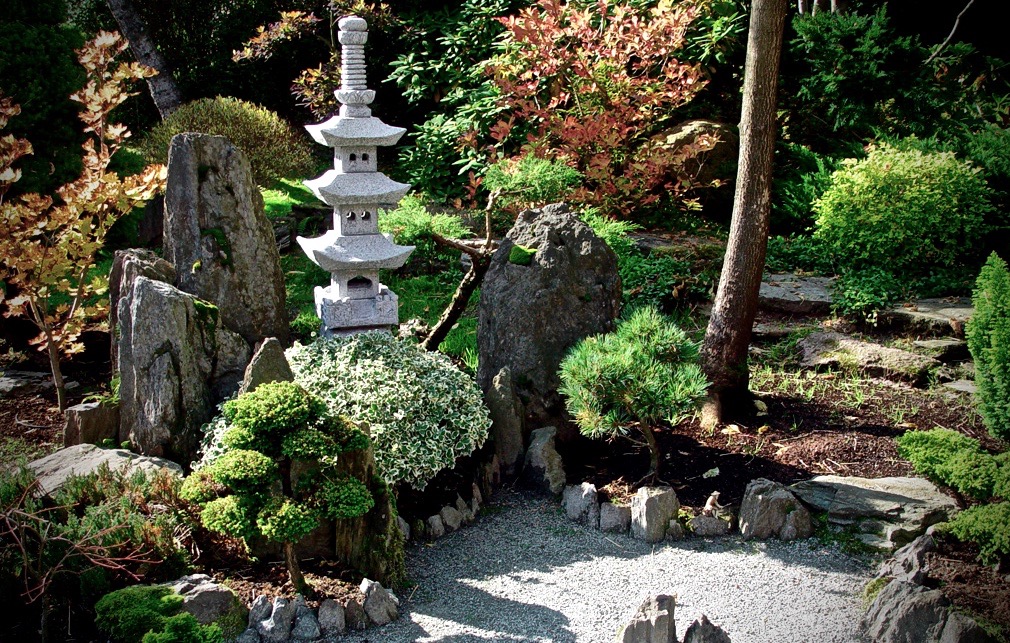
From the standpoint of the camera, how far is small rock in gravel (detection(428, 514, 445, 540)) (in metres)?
5.34

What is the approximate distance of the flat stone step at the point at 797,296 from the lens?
328 inches

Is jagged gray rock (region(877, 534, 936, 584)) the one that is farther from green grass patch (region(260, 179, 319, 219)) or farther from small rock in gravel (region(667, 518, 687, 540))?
green grass patch (region(260, 179, 319, 219))

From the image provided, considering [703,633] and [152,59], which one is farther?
[152,59]

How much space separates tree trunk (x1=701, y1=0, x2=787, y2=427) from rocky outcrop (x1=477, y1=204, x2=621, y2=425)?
0.78 meters

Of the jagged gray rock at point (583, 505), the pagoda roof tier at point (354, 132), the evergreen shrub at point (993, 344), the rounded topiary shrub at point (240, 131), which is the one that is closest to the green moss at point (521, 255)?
the pagoda roof tier at point (354, 132)

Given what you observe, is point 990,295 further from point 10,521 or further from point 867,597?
point 10,521

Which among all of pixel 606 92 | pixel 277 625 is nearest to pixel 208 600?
pixel 277 625

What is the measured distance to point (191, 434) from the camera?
5555 millimetres

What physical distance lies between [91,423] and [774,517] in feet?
13.6

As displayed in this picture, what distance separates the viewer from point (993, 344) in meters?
5.38

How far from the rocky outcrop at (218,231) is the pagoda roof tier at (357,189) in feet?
2.19

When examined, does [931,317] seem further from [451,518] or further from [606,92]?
[451,518]

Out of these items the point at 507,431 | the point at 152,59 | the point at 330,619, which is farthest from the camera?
the point at 152,59

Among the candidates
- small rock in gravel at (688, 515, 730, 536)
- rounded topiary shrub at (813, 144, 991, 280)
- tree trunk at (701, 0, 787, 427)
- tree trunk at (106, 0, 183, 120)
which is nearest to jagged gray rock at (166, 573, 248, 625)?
small rock in gravel at (688, 515, 730, 536)
